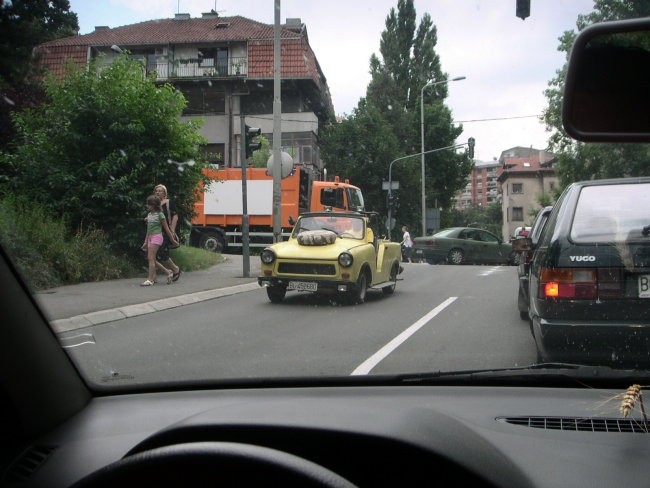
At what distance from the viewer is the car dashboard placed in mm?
1633

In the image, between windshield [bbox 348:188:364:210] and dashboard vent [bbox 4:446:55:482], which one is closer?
dashboard vent [bbox 4:446:55:482]

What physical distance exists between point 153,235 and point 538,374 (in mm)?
4255

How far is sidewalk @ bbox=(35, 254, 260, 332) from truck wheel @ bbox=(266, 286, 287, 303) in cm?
37

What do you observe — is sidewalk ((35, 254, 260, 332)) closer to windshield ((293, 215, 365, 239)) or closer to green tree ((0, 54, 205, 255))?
green tree ((0, 54, 205, 255))

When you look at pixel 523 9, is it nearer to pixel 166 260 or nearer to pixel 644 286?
pixel 644 286

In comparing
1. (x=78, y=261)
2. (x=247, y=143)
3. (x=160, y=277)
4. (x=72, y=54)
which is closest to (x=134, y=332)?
(x=78, y=261)

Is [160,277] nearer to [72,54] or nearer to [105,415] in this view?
[72,54]

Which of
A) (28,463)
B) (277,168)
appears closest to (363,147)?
(277,168)

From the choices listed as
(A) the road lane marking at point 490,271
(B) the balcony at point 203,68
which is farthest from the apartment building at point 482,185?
(A) the road lane marking at point 490,271

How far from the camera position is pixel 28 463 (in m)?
2.04

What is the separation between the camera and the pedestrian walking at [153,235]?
17.9 ft

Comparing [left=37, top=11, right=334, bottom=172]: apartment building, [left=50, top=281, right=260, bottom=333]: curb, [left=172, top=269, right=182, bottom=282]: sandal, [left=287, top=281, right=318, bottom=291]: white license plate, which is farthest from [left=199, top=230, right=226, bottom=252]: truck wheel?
[left=37, top=11, right=334, bottom=172]: apartment building

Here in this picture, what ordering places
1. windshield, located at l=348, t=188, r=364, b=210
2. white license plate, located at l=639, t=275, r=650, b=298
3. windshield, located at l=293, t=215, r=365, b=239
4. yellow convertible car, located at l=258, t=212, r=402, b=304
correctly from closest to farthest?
white license plate, located at l=639, t=275, r=650, b=298, yellow convertible car, located at l=258, t=212, r=402, b=304, windshield, located at l=293, t=215, r=365, b=239, windshield, located at l=348, t=188, r=364, b=210

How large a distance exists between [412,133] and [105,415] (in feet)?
8.70
